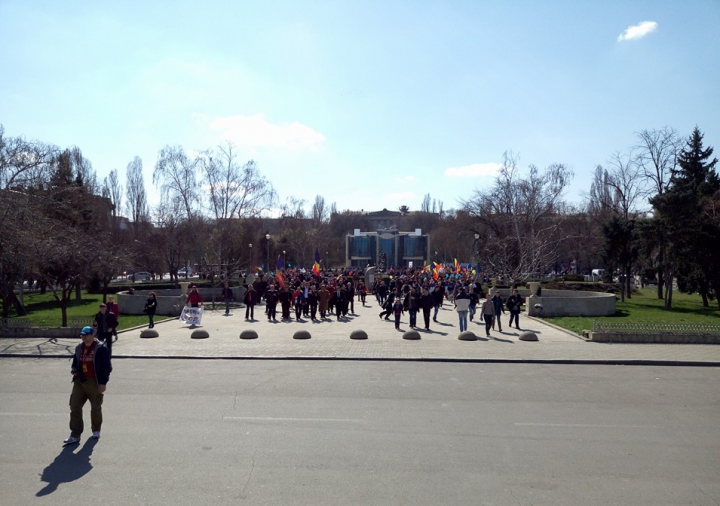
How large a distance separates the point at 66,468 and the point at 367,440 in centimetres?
361

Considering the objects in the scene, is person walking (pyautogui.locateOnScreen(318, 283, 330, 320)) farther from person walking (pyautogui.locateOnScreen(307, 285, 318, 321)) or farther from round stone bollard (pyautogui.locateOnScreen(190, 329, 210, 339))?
round stone bollard (pyautogui.locateOnScreen(190, 329, 210, 339))

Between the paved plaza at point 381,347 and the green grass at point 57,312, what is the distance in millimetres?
2652

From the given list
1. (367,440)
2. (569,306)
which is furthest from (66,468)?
(569,306)

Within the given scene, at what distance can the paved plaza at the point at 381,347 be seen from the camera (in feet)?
47.9

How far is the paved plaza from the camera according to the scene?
14586 millimetres

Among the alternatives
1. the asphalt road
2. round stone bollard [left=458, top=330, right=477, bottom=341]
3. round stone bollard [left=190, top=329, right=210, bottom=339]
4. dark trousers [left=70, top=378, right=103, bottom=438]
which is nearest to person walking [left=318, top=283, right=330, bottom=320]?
round stone bollard [left=190, top=329, right=210, bottom=339]

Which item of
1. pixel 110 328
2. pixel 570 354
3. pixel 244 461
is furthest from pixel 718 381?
pixel 110 328

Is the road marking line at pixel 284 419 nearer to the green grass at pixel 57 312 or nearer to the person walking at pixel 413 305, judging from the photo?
the person walking at pixel 413 305

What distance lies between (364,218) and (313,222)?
1731 inches

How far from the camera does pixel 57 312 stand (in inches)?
1139

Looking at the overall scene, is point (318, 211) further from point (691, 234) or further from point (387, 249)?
point (691, 234)

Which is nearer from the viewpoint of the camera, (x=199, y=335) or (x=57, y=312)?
(x=199, y=335)

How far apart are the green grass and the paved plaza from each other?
2.65 metres

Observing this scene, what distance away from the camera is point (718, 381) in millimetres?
12062
